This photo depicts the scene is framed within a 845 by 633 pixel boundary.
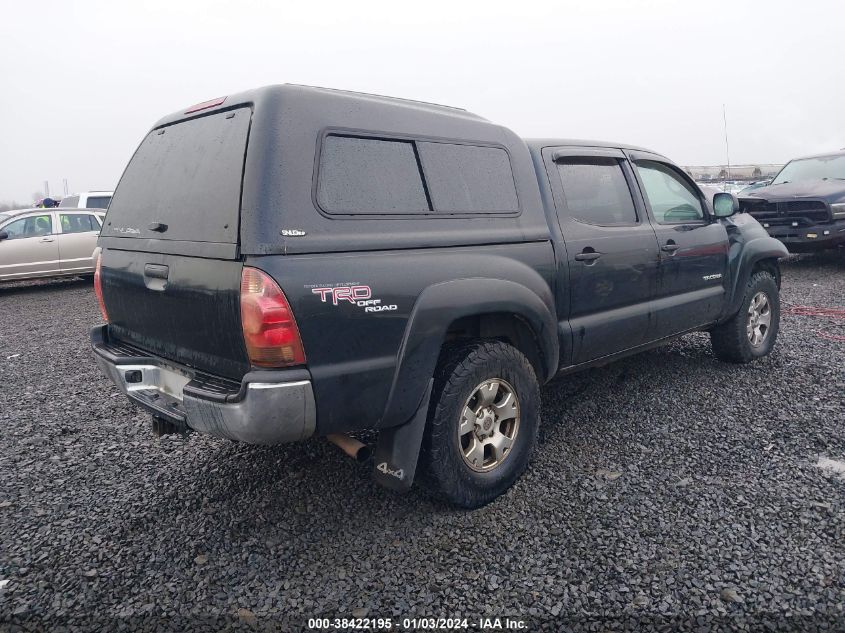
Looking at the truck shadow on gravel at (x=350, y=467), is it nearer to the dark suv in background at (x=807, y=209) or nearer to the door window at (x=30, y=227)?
the dark suv in background at (x=807, y=209)

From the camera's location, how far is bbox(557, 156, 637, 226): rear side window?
3.70 m

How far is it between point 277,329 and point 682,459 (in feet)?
8.16

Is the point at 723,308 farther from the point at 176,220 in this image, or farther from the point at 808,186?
the point at 808,186

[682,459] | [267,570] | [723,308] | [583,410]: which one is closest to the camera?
[267,570]

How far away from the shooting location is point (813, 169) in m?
10.9

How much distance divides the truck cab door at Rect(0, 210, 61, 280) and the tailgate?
31.0ft

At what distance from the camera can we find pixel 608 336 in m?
3.79

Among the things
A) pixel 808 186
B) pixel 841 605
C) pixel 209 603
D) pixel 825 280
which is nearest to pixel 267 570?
pixel 209 603

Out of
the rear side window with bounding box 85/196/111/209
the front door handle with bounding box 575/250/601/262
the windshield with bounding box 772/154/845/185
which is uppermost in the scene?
the rear side window with bounding box 85/196/111/209

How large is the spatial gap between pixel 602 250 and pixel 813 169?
9.54 m

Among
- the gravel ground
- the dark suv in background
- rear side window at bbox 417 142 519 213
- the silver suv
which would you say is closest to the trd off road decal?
rear side window at bbox 417 142 519 213

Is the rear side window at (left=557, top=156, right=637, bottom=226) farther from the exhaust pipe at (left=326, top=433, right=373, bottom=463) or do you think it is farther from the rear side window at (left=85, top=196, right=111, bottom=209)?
the rear side window at (left=85, top=196, right=111, bottom=209)

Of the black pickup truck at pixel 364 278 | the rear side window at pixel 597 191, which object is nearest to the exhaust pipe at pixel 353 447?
the black pickup truck at pixel 364 278

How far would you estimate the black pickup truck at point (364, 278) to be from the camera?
240 centimetres
